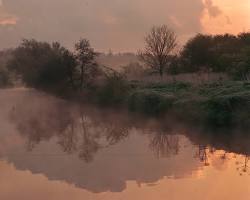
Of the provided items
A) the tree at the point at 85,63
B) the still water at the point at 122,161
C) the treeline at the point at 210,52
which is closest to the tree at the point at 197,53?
the treeline at the point at 210,52

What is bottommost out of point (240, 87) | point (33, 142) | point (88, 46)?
point (33, 142)

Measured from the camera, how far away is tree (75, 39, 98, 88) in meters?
39.5

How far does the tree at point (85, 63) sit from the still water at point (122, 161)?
34.7 feet

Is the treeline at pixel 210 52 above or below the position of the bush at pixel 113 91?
above

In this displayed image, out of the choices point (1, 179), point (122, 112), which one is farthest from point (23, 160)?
point (122, 112)

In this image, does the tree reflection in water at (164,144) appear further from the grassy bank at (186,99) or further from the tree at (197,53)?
the tree at (197,53)

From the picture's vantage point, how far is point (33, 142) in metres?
21.8

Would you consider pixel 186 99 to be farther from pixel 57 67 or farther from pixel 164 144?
pixel 57 67

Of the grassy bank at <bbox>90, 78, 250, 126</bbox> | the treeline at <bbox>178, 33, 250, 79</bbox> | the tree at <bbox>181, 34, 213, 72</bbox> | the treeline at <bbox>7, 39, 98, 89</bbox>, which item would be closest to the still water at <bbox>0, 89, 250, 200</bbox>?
the grassy bank at <bbox>90, 78, 250, 126</bbox>

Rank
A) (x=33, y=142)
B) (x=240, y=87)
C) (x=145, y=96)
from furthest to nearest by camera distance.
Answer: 1. (x=145, y=96)
2. (x=240, y=87)
3. (x=33, y=142)

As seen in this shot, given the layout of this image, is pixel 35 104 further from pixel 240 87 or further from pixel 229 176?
pixel 229 176

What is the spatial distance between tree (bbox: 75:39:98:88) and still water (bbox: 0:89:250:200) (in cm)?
1057

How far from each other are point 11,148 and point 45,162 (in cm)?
408

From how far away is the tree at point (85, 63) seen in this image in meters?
39.5
